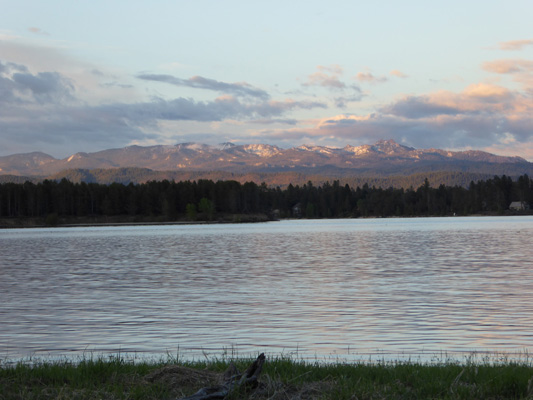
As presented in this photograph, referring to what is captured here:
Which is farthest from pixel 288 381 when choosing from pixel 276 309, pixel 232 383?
pixel 276 309

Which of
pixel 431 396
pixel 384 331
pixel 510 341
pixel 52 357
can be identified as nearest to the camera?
pixel 431 396

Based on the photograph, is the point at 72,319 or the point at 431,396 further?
the point at 72,319

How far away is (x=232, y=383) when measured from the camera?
1134 cm

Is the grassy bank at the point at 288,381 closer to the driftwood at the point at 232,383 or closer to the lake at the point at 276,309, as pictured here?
the driftwood at the point at 232,383

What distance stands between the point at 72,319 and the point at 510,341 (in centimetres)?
1492

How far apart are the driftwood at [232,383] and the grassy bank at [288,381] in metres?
0.15

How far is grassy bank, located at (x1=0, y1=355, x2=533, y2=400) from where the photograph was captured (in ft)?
37.4

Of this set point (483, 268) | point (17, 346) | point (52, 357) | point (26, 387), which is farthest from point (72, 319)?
point (483, 268)

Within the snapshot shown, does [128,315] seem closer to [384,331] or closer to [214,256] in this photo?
[384,331]

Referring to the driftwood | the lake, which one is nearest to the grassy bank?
the driftwood

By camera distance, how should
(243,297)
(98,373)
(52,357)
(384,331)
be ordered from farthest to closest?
1. (243,297)
2. (384,331)
3. (52,357)
4. (98,373)

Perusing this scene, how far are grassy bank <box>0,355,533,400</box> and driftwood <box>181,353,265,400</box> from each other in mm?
151

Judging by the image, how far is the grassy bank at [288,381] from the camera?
11406 mm

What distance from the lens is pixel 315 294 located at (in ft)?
101
